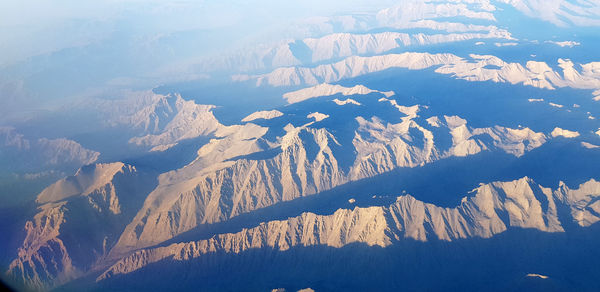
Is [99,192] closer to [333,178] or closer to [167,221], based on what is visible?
[167,221]

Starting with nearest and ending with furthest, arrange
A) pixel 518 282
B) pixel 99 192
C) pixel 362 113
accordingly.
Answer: pixel 518 282
pixel 99 192
pixel 362 113

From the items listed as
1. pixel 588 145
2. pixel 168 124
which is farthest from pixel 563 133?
pixel 168 124

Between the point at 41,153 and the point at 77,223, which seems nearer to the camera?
the point at 77,223

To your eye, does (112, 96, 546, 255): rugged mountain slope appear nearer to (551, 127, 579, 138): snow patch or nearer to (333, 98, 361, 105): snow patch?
(551, 127, 579, 138): snow patch

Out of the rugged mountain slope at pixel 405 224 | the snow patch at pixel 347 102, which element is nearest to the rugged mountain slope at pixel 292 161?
the snow patch at pixel 347 102

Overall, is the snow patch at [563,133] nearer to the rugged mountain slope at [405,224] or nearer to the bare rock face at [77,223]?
the rugged mountain slope at [405,224]

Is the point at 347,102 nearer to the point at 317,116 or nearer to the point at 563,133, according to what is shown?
the point at 317,116

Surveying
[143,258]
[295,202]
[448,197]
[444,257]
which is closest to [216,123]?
[295,202]

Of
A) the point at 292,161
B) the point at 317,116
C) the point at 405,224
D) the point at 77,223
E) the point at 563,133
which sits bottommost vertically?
the point at 563,133
